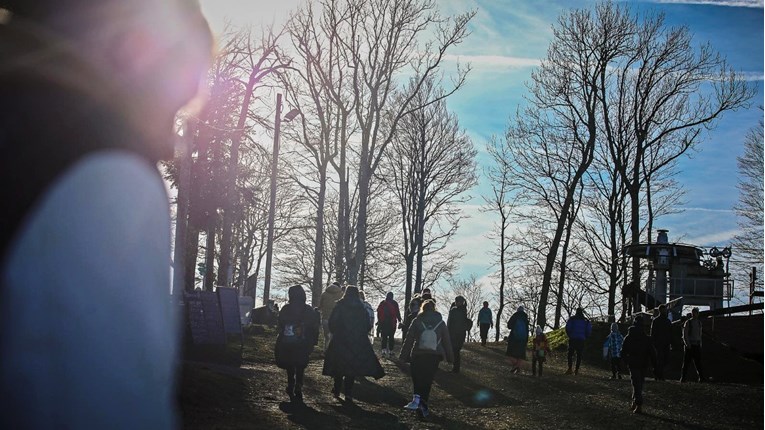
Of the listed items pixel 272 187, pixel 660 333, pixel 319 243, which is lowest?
pixel 660 333

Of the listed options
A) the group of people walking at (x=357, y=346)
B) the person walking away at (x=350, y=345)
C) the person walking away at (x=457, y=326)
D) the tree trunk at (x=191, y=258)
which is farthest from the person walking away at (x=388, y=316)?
the tree trunk at (x=191, y=258)

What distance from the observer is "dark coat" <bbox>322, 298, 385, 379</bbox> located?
14.8 m

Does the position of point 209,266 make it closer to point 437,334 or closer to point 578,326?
point 578,326

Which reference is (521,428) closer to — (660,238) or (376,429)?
(376,429)

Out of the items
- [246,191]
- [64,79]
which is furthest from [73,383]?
[246,191]

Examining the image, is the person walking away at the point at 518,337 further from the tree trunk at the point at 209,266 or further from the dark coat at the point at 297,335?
the tree trunk at the point at 209,266

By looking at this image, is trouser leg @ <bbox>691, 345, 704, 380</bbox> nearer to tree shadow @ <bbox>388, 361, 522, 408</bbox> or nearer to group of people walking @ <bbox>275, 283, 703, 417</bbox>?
tree shadow @ <bbox>388, 361, 522, 408</bbox>

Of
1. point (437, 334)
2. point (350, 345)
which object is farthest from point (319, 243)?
point (437, 334)

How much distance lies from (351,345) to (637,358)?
17.1 ft

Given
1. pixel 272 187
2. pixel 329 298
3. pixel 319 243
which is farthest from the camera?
pixel 319 243

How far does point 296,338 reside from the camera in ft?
47.5

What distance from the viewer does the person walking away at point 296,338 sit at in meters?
14.4

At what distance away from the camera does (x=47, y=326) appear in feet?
11.8

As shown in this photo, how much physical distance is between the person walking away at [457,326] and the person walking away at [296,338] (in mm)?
8102
